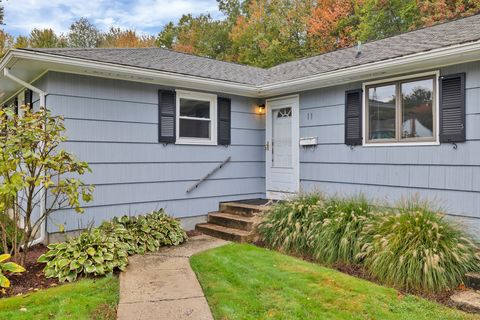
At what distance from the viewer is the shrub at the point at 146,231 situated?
4936 mm

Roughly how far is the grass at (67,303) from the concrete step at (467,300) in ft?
10.5

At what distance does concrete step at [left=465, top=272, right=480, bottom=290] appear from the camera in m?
3.54

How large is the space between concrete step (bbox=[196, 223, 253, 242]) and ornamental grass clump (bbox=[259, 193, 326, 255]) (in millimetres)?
272

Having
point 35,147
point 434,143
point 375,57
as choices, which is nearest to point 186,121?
point 35,147

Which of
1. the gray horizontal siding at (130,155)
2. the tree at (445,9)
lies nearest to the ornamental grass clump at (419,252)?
the gray horizontal siding at (130,155)

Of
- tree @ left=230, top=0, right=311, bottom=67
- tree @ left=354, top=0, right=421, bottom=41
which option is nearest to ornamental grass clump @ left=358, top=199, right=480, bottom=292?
tree @ left=354, top=0, right=421, bottom=41

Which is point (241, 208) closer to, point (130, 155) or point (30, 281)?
point (130, 155)

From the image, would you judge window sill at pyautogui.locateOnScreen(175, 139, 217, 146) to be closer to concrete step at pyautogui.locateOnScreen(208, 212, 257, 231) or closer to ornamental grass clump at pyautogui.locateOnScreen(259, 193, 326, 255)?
concrete step at pyautogui.locateOnScreen(208, 212, 257, 231)

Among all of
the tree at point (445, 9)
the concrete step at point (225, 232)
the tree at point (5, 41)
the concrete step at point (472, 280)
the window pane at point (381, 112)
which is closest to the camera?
the concrete step at point (472, 280)

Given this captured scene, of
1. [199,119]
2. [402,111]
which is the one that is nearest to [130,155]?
[199,119]

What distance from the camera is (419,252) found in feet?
12.1

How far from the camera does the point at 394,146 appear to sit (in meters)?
5.30

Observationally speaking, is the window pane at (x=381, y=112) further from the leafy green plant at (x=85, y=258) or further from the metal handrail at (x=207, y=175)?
the leafy green plant at (x=85, y=258)

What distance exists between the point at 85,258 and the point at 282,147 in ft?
14.0
